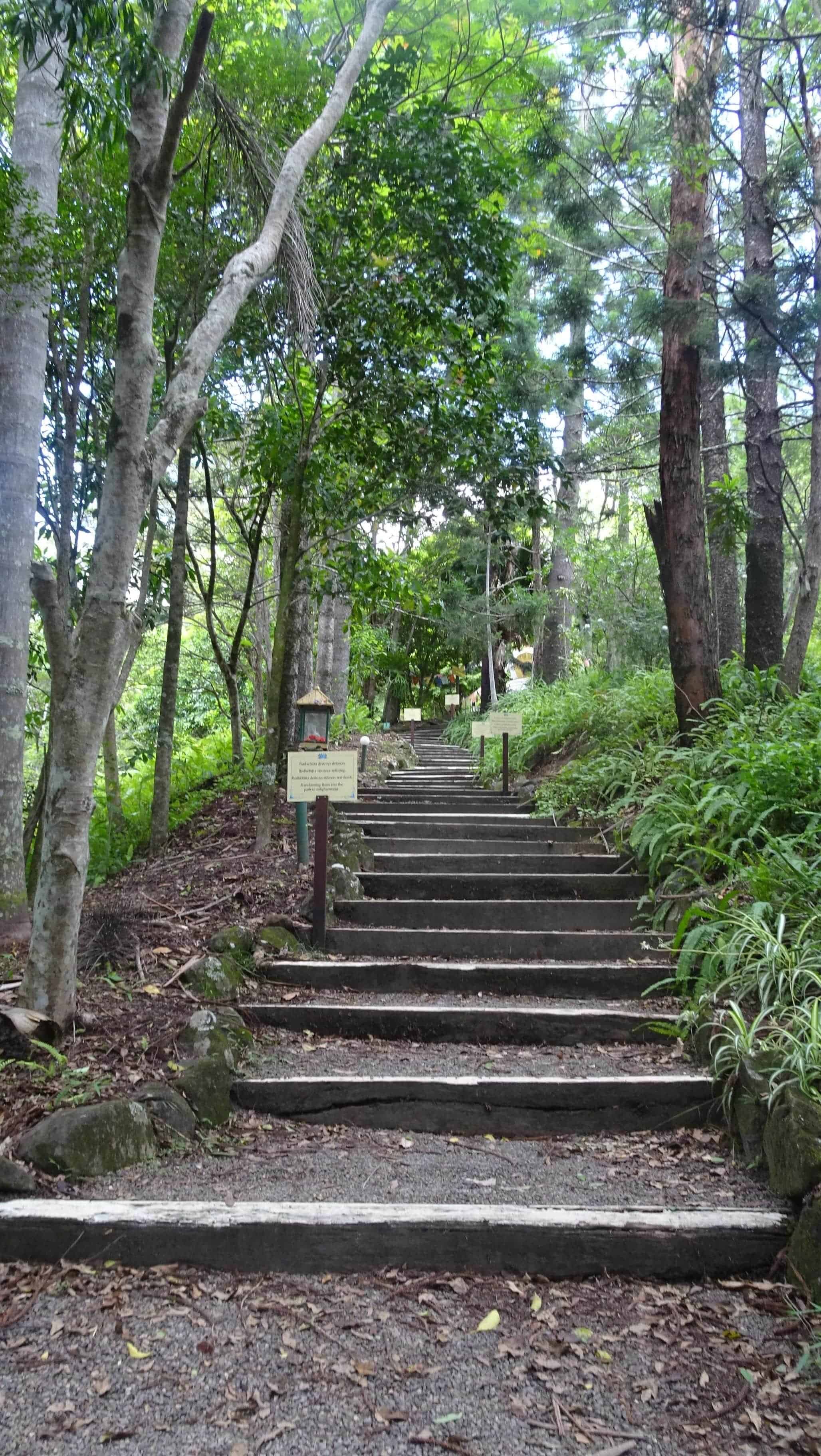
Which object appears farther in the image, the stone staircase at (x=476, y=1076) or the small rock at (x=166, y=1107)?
the small rock at (x=166, y=1107)

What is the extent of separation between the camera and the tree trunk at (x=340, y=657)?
11.9m

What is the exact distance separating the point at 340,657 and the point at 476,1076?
9.44 meters

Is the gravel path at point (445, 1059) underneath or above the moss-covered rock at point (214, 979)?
underneath

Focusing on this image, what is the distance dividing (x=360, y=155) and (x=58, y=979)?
19.1ft

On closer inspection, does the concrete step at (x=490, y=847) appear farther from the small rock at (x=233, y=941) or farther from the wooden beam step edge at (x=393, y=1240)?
the wooden beam step edge at (x=393, y=1240)

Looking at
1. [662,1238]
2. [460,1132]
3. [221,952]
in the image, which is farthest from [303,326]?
[662,1238]

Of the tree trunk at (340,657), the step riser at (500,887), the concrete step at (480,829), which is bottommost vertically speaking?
the step riser at (500,887)

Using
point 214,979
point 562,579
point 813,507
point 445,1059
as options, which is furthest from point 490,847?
point 562,579

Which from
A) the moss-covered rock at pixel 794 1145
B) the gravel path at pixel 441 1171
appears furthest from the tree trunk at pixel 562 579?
the moss-covered rock at pixel 794 1145

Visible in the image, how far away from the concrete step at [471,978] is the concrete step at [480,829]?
7.17ft

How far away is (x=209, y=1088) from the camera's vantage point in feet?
Answer: 10.4

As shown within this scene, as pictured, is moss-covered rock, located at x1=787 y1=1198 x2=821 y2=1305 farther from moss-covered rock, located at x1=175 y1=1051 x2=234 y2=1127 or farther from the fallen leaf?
moss-covered rock, located at x1=175 y1=1051 x2=234 y2=1127

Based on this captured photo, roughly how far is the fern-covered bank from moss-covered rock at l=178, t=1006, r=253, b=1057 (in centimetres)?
193

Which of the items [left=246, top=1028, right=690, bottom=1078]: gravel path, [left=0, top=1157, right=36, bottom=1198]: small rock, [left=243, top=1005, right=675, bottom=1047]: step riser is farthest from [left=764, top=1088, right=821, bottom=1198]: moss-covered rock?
[left=0, top=1157, right=36, bottom=1198]: small rock
